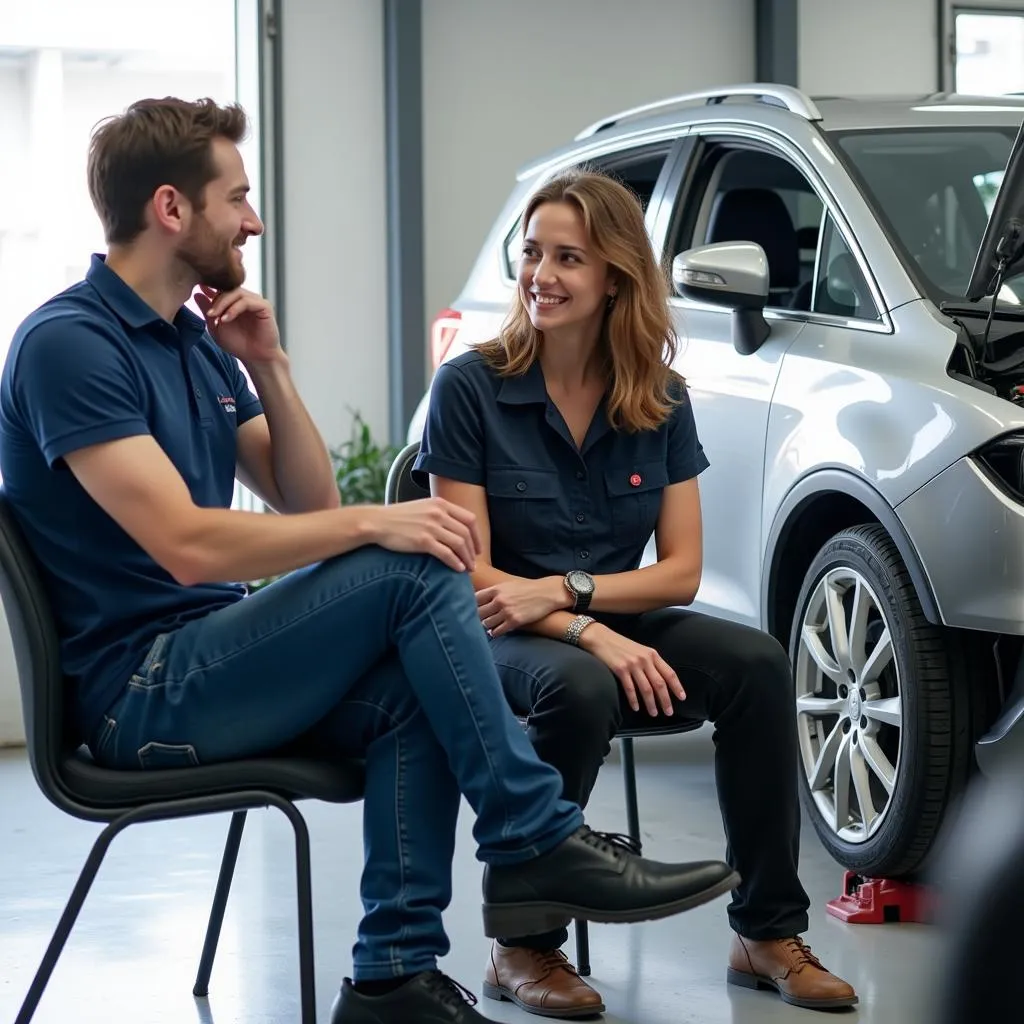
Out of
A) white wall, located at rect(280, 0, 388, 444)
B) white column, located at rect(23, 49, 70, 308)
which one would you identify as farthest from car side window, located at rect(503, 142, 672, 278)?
white column, located at rect(23, 49, 70, 308)

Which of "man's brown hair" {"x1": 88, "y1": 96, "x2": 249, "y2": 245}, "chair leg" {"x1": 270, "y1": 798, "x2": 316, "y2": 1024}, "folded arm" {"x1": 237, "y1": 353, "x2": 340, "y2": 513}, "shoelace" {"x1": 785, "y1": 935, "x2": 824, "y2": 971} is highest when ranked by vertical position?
"man's brown hair" {"x1": 88, "y1": 96, "x2": 249, "y2": 245}

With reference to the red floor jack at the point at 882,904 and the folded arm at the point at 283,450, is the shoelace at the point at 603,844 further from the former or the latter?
the red floor jack at the point at 882,904

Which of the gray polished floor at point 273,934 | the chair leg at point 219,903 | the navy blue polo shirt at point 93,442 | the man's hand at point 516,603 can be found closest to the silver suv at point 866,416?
the gray polished floor at point 273,934

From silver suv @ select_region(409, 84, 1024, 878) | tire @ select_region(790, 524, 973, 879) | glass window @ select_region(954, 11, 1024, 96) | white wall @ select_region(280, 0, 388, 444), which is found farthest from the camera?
glass window @ select_region(954, 11, 1024, 96)

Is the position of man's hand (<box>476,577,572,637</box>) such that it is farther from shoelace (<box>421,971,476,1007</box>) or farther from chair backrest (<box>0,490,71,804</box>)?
chair backrest (<box>0,490,71,804</box>)

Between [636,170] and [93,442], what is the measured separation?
2.42 meters

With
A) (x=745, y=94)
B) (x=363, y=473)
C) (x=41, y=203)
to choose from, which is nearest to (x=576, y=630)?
(x=745, y=94)

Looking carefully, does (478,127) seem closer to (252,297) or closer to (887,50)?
(887,50)

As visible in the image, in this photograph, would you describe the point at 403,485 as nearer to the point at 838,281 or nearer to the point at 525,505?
the point at 525,505

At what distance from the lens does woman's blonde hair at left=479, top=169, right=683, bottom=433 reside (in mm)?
2674

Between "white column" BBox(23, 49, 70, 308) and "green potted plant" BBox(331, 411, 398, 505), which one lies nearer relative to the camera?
"green potted plant" BBox(331, 411, 398, 505)

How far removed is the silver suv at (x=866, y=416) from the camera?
2758 mm

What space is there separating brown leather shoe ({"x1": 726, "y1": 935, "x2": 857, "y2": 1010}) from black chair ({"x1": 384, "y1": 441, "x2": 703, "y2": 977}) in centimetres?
25

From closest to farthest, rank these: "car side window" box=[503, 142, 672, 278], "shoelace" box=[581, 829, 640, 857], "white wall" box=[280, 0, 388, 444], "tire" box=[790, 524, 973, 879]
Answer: "shoelace" box=[581, 829, 640, 857]
"tire" box=[790, 524, 973, 879]
"car side window" box=[503, 142, 672, 278]
"white wall" box=[280, 0, 388, 444]
